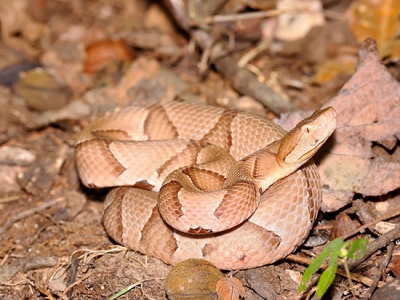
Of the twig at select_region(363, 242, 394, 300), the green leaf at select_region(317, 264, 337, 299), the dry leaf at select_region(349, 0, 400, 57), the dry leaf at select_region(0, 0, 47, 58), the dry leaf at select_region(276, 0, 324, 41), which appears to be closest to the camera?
the green leaf at select_region(317, 264, 337, 299)

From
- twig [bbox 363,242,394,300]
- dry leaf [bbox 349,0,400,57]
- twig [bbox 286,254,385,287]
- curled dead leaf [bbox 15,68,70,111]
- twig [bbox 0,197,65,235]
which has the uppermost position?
dry leaf [bbox 349,0,400,57]

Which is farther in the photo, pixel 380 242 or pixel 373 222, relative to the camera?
pixel 373 222

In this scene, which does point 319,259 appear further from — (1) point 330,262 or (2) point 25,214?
(2) point 25,214

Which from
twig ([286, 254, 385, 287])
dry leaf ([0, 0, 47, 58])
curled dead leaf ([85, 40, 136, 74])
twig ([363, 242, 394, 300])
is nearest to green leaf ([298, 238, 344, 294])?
twig ([363, 242, 394, 300])

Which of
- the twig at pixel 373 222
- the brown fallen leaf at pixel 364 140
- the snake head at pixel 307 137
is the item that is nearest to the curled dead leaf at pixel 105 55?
the brown fallen leaf at pixel 364 140

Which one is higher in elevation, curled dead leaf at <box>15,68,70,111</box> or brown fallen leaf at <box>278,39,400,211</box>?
brown fallen leaf at <box>278,39,400,211</box>

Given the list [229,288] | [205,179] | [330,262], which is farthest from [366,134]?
[229,288]

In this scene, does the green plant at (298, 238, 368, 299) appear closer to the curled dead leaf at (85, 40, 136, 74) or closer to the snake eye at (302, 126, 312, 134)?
the snake eye at (302, 126, 312, 134)
